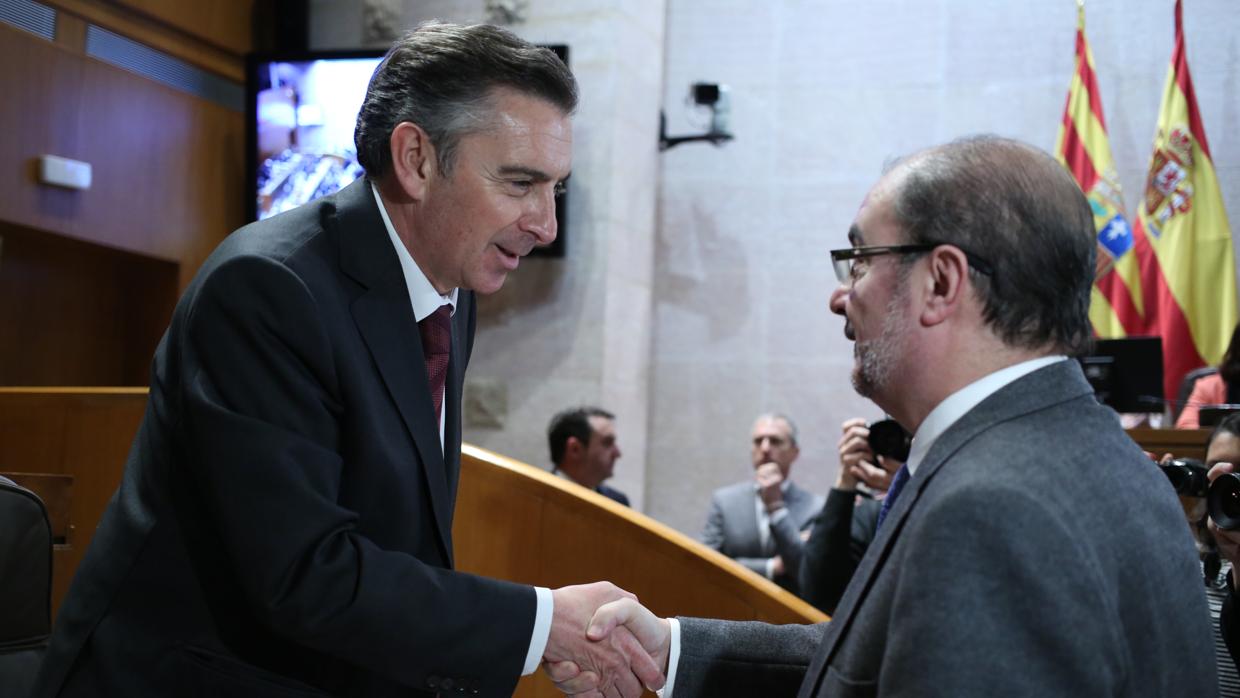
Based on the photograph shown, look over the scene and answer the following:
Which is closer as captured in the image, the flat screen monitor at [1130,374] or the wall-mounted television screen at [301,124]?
the flat screen monitor at [1130,374]

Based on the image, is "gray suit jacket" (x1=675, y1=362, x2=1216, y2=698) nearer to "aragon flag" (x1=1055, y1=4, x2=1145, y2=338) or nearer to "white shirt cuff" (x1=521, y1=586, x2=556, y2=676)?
"white shirt cuff" (x1=521, y1=586, x2=556, y2=676)

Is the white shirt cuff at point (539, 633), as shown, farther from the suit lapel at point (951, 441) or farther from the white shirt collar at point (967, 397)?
the white shirt collar at point (967, 397)

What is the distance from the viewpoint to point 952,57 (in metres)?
8.20

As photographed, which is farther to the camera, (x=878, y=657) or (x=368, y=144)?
(x=368, y=144)

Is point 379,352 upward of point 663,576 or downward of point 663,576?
upward

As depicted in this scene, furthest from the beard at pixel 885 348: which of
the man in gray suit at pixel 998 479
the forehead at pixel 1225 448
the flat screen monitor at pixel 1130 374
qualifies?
the flat screen monitor at pixel 1130 374

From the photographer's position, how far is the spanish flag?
7.31 m

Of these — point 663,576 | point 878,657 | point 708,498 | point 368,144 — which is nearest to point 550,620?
point 878,657

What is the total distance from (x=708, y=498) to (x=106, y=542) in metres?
6.67

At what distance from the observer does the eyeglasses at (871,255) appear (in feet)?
5.15

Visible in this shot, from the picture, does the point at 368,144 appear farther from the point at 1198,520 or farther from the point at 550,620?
the point at 1198,520

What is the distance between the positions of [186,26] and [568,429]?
132 inches

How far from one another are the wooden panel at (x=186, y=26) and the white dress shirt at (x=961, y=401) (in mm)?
6256

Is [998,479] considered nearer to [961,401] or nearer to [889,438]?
[961,401]
